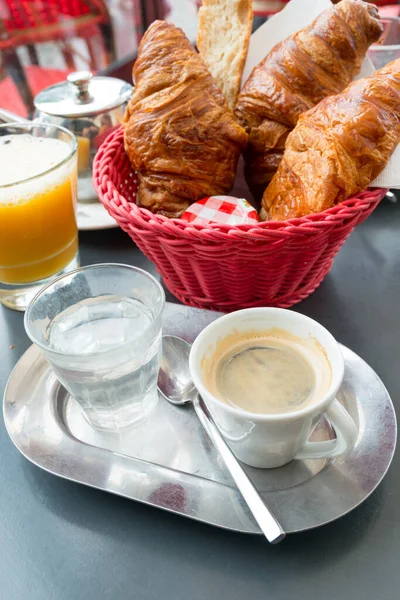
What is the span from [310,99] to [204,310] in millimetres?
417

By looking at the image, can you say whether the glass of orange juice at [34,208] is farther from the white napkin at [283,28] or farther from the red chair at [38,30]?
the red chair at [38,30]

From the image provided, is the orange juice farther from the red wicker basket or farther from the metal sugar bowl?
→ the metal sugar bowl

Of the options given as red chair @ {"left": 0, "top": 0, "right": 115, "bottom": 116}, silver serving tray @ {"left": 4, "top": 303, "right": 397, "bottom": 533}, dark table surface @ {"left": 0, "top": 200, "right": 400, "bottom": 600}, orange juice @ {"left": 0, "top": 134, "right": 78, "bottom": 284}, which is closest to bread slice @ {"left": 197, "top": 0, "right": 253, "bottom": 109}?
orange juice @ {"left": 0, "top": 134, "right": 78, "bottom": 284}

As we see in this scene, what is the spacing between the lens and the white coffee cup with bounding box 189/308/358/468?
0.54 m

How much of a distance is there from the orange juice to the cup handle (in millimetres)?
545

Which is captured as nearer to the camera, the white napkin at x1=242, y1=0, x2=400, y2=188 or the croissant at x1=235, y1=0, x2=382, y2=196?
the croissant at x1=235, y1=0, x2=382, y2=196

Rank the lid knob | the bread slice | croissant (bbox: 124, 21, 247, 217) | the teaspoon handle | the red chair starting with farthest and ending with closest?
the red chair
the lid knob
the bread slice
croissant (bbox: 124, 21, 247, 217)
the teaspoon handle

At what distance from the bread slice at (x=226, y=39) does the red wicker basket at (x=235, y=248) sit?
0.26 m

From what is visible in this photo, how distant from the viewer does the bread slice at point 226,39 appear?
0.97m

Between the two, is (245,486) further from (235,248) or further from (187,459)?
(235,248)

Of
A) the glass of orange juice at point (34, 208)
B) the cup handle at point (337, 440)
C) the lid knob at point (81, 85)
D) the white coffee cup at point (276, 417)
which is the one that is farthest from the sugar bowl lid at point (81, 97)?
the cup handle at point (337, 440)

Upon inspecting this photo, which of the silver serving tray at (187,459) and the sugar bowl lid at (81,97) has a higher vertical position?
the sugar bowl lid at (81,97)

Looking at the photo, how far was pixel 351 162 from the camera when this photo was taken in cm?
75

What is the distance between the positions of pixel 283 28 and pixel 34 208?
0.60 meters
